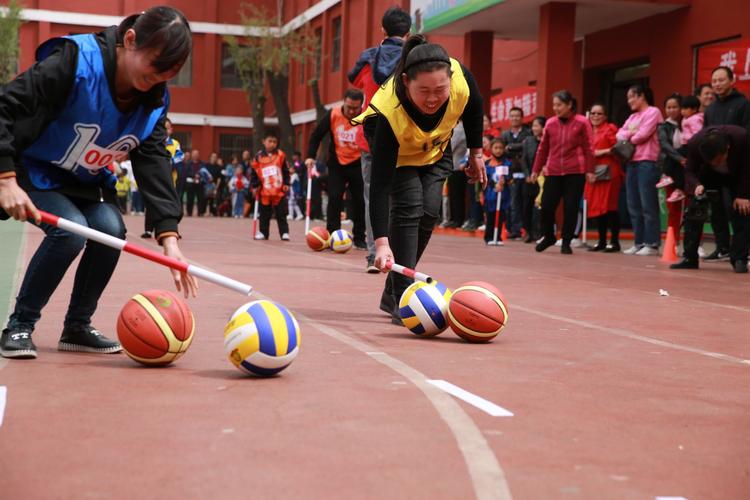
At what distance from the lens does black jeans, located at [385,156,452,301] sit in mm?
7574

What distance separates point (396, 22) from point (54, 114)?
5.51m

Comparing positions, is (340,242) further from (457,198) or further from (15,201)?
(15,201)

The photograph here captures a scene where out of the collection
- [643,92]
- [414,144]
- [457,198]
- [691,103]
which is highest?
[643,92]

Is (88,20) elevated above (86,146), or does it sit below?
above

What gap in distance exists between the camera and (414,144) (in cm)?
738

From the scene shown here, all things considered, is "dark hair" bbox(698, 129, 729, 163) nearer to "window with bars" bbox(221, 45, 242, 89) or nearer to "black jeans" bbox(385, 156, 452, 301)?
"black jeans" bbox(385, 156, 452, 301)

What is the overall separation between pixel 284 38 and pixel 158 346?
41.6 metres

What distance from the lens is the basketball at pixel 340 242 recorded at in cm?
1476

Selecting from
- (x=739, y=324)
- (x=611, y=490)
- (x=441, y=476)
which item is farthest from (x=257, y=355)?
(x=739, y=324)

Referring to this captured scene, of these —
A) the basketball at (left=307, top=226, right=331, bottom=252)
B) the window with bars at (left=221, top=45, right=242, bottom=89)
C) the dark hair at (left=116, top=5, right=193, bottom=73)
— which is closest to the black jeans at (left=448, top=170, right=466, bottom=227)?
the basketball at (left=307, top=226, right=331, bottom=252)

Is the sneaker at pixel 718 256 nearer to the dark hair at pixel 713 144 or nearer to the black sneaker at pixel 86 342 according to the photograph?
the dark hair at pixel 713 144

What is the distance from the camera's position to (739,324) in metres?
8.28

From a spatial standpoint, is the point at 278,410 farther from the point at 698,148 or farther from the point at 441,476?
the point at 698,148

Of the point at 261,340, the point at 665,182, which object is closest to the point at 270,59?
the point at 665,182
